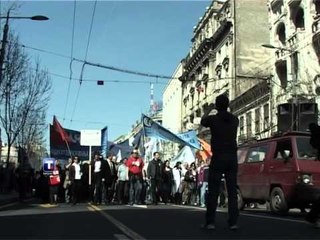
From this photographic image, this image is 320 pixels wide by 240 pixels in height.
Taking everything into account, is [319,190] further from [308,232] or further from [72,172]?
[72,172]

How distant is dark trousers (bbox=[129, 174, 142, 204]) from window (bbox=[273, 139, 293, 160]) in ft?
20.9

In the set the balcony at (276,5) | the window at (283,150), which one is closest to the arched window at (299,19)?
the balcony at (276,5)

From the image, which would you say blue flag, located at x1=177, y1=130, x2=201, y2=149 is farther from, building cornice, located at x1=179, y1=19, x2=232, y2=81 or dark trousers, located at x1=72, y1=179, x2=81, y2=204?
building cornice, located at x1=179, y1=19, x2=232, y2=81

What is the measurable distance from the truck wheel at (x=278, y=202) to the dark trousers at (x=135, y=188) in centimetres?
631

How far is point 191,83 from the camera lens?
74.1 meters

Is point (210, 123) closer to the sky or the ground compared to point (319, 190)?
closer to the sky

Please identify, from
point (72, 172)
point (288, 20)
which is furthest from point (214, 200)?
point (288, 20)

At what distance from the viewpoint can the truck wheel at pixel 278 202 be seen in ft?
48.6

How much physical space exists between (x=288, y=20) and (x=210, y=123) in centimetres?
3338

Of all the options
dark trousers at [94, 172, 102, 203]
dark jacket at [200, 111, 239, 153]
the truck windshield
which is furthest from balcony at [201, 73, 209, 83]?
dark jacket at [200, 111, 239, 153]

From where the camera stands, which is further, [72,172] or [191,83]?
[191,83]

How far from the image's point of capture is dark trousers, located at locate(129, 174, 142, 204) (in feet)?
68.2

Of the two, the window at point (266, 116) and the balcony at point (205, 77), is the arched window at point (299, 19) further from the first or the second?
the balcony at point (205, 77)

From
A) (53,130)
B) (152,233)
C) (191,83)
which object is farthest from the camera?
(191,83)
